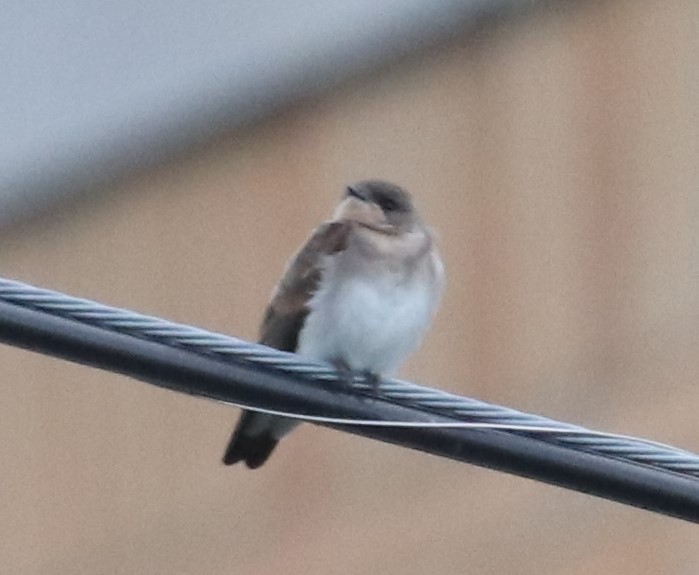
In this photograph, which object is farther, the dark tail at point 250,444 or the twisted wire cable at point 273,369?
the dark tail at point 250,444

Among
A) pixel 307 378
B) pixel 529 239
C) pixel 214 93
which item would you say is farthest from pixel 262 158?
pixel 307 378

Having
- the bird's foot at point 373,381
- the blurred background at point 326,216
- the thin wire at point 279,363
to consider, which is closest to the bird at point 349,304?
the bird's foot at point 373,381

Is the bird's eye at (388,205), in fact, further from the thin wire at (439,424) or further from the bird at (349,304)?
the thin wire at (439,424)

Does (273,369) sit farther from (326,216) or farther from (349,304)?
(326,216)

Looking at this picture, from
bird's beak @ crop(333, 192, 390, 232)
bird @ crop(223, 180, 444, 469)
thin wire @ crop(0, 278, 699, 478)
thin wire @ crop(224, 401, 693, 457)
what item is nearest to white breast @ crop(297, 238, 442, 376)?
bird @ crop(223, 180, 444, 469)

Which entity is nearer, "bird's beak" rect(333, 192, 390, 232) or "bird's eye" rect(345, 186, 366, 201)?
"bird's beak" rect(333, 192, 390, 232)

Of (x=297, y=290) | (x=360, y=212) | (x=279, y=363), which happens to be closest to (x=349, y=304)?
(x=297, y=290)

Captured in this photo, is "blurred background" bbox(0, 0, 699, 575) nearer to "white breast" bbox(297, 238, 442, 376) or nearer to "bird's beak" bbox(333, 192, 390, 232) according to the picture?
"bird's beak" bbox(333, 192, 390, 232)

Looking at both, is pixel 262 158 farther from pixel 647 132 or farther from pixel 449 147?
pixel 647 132
